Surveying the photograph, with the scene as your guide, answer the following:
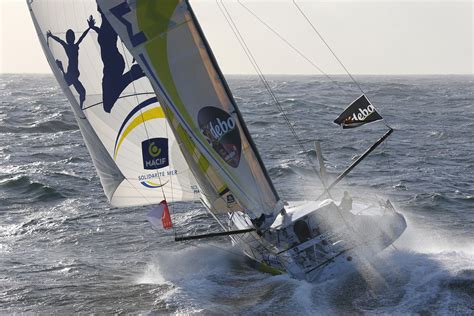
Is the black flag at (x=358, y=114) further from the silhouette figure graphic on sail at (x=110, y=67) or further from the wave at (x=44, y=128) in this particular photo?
the wave at (x=44, y=128)

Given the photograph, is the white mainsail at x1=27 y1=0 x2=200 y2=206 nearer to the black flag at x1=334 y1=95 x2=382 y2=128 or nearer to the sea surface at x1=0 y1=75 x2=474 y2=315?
the sea surface at x1=0 y1=75 x2=474 y2=315

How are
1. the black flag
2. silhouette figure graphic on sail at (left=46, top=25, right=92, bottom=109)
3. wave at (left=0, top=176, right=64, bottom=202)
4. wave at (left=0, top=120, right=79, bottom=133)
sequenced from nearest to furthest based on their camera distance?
the black flag < silhouette figure graphic on sail at (left=46, top=25, right=92, bottom=109) < wave at (left=0, top=176, right=64, bottom=202) < wave at (left=0, top=120, right=79, bottom=133)

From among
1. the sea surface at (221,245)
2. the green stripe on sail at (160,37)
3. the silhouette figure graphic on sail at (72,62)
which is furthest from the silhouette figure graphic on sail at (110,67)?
the sea surface at (221,245)

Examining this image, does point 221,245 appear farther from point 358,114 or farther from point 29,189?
point 29,189

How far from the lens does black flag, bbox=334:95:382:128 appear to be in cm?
1695

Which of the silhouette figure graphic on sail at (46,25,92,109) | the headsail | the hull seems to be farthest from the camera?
the silhouette figure graphic on sail at (46,25,92,109)

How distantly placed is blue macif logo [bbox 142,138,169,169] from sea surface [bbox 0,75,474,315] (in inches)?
104

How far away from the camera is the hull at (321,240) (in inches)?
628

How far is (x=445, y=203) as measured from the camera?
24.0 meters

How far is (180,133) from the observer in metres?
15.7

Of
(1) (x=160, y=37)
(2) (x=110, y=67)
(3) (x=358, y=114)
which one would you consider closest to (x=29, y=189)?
(2) (x=110, y=67)

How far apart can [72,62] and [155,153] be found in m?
3.32

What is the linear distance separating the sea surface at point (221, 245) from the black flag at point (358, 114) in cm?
340

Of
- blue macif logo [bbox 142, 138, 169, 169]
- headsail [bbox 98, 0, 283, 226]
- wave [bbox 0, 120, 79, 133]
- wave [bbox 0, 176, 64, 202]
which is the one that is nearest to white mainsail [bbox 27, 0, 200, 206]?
blue macif logo [bbox 142, 138, 169, 169]
